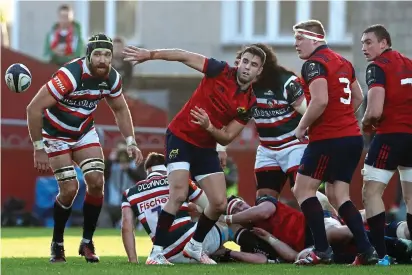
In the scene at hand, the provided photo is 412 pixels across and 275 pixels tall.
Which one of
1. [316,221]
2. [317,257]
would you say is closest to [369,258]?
[317,257]

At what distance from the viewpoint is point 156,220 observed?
37.3 feet

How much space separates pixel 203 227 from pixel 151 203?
0.62 metres

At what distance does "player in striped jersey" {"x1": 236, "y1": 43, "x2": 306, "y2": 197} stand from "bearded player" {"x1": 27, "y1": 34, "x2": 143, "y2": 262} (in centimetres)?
147

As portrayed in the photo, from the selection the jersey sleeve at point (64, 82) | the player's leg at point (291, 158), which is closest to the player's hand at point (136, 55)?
the jersey sleeve at point (64, 82)

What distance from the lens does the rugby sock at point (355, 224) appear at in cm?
1059

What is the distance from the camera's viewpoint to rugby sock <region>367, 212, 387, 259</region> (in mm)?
10984

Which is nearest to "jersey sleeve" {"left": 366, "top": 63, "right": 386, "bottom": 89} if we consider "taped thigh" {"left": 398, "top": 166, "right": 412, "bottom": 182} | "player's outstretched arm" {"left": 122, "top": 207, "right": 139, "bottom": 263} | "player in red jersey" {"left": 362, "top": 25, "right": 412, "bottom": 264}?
"player in red jersey" {"left": 362, "top": 25, "right": 412, "bottom": 264}

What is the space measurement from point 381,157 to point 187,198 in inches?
76.8

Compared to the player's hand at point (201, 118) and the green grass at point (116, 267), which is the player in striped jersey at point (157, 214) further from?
the player's hand at point (201, 118)

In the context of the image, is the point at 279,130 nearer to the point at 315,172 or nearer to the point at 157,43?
the point at 315,172

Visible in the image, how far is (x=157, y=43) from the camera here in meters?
27.6

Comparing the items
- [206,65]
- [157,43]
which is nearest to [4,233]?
[206,65]

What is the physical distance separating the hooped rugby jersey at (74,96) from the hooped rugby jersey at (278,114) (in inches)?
61.5

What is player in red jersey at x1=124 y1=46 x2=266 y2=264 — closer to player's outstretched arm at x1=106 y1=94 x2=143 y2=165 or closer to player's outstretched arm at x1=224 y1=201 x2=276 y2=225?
player's outstretched arm at x1=224 y1=201 x2=276 y2=225
